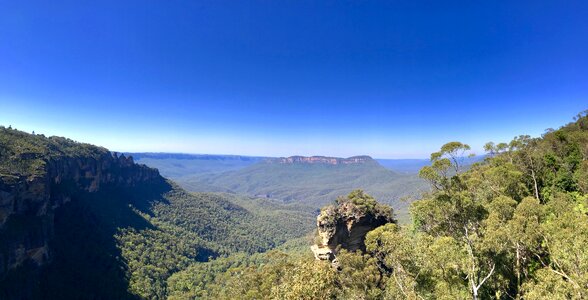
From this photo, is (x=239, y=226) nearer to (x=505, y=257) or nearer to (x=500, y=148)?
(x=500, y=148)

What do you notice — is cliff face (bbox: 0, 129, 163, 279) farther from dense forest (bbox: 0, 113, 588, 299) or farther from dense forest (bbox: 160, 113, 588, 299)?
dense forest (bbox: 160, 113, 588, 299)

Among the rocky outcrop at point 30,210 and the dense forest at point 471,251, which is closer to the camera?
the dense forest at point 471,251

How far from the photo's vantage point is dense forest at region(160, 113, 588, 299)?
55.8 ft

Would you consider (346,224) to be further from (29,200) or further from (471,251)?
(29,200)

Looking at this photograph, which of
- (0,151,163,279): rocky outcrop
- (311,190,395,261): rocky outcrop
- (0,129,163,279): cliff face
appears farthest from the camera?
(0,129,163,279): cliff face

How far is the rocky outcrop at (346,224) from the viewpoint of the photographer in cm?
3731

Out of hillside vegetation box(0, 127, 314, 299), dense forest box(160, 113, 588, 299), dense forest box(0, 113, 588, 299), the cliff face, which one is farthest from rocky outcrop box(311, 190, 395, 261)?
the cliff face

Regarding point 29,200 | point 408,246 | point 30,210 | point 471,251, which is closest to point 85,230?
point 30,210

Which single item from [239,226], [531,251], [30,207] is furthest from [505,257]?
[239,226]

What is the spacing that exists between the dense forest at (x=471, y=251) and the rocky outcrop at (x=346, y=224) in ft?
13.9

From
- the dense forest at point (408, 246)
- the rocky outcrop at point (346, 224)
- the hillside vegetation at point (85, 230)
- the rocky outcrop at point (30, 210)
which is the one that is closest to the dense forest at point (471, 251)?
the dense forest at point (408, 246)

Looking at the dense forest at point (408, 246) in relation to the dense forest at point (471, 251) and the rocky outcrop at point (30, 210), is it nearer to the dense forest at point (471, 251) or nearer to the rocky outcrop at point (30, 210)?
the dense forest at point (471, 251)

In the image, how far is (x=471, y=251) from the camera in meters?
19.6

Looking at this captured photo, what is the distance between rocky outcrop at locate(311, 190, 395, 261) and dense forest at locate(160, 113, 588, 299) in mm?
4224
